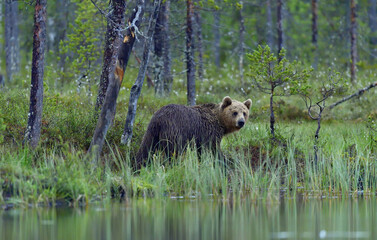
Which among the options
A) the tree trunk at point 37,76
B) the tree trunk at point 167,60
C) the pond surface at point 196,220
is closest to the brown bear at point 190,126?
the tree trunk at point 37,76

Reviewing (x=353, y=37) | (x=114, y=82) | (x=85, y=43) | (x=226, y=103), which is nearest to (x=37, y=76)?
(x=114, y=82)

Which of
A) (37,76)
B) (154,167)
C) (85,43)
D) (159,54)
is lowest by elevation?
(154,167)

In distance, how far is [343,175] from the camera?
36.7 feet

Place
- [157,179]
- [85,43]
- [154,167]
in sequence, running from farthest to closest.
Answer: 1. [85,43]
2. [154,167]
3. [157,179]

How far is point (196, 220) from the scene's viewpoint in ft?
27.6

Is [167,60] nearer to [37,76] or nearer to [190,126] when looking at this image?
[190,126]

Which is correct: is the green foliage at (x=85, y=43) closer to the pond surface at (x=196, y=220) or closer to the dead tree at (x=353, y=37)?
the pond surface at (x=196, y=220)

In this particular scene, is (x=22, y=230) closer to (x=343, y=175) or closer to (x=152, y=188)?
(x=152, y=188)

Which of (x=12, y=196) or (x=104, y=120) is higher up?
(x=104, y=120)

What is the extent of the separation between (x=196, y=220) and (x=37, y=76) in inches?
224

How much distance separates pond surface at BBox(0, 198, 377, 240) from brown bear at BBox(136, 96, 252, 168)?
86.0 inches

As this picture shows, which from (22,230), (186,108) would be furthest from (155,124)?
(22,230)

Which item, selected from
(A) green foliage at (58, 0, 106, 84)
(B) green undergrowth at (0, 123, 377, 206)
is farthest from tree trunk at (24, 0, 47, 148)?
(A) green foliage at (58, 0, 106, 84)

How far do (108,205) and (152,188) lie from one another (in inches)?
49.1
